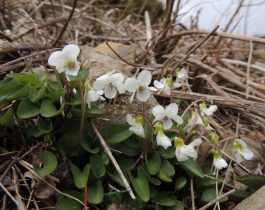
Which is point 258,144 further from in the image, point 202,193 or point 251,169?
point 202,193

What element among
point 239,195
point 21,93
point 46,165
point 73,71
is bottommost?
point 239,195

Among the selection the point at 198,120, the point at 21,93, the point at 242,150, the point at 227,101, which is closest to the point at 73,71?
the point at 21,93

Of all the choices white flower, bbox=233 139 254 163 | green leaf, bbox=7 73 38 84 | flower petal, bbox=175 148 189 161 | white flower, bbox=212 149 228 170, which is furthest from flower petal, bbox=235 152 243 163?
green leaf, bbox=7 73 38 84

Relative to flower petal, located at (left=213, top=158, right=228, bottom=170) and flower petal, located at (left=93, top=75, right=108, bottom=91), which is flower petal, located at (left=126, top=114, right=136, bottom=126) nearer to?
flower petal, located at (left=93, top=75, right=108, bottom=91)

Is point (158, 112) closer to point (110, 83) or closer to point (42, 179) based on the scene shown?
point (110, 83)

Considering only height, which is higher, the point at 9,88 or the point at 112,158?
the point at 9,88
